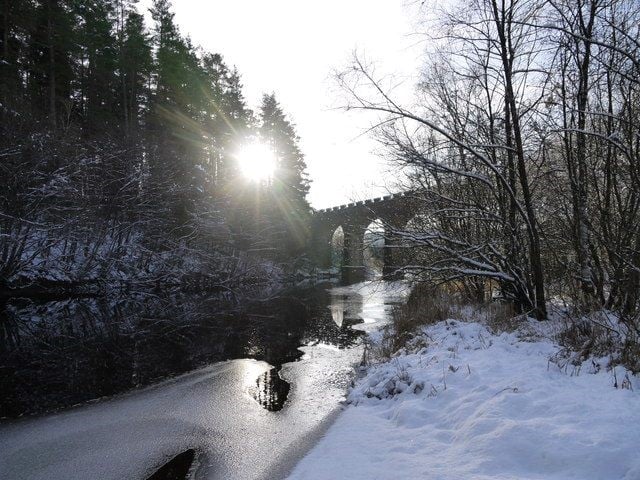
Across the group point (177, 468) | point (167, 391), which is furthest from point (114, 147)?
point (177, 468)

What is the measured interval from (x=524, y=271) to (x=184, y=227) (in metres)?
22.2

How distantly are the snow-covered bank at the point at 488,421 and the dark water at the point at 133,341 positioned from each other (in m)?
2.09

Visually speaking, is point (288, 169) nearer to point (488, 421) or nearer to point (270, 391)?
point (270, 391)

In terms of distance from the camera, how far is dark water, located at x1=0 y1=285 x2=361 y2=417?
271 inches

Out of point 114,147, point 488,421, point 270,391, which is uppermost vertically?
point 114,147

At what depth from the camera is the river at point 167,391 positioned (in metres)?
4.38

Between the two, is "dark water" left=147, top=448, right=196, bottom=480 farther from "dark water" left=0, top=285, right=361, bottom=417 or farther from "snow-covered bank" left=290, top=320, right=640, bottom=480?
"dark water" left=0, top=285, right=361, bottom=417

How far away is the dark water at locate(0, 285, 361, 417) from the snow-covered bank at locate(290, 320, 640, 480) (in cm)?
209

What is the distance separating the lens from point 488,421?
3.66 meters

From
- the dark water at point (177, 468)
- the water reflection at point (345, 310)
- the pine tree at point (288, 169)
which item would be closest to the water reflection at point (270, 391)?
the dark water at point (177, 468)

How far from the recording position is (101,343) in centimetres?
1012

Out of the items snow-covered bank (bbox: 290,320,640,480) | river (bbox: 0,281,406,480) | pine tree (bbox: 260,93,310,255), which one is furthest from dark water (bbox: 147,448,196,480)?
pine tree (bbox: 260,93,310,255)

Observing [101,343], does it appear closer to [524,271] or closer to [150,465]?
[150,465]

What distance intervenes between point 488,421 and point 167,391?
17.5 ft
